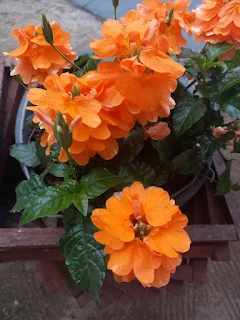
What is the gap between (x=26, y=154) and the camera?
2.66ft

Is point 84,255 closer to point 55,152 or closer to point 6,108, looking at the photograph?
point 55,152

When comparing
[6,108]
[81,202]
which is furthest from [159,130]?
[6,108]

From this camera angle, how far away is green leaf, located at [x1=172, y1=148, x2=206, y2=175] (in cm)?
72

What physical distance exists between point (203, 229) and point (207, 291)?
21.1 inches

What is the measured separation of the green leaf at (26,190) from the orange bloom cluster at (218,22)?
382 millimetres

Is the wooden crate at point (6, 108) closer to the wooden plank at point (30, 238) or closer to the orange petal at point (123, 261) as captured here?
the wooden plank at point (30, 238)

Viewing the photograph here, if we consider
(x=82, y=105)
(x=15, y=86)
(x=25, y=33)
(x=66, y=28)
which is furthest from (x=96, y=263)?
(x=66, y=28)

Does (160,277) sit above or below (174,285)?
above

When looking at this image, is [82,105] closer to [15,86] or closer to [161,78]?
[161,78]

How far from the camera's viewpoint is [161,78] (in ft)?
1.67

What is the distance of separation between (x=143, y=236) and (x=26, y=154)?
1.25 ft

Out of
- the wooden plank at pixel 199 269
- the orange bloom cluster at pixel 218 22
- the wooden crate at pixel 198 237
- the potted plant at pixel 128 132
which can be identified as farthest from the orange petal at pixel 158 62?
the wooden plank at pixel 199 269

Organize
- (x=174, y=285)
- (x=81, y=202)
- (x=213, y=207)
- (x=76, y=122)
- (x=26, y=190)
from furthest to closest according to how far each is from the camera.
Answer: (x=174, y=285) → (x=213, y=207) → (x=26, y=190) → (x=81, y=202) → (x=76, y=122)

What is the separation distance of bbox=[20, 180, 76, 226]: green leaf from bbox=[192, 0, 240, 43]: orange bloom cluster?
1.14 ft
